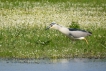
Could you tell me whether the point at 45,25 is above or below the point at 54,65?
above

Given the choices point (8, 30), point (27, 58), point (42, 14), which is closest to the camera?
point (27, 58)

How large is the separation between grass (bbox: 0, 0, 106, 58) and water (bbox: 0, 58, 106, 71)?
577 mm

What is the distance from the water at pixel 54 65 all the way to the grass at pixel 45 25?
577mm

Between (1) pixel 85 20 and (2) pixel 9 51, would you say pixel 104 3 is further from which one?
(2) pixel 9 51

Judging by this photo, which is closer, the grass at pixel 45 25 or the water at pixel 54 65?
the water at pixel 54 65

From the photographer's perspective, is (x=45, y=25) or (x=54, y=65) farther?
(x=45, y=25)

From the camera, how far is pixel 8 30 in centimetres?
2153

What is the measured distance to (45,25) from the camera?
78.0 ft

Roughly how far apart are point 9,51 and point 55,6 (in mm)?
15266

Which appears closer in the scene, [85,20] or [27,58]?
[27,58]

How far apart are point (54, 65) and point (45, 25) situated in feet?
25.7

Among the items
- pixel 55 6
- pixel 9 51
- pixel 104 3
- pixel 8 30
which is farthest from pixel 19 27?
pixel 104 3

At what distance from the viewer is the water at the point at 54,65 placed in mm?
15578

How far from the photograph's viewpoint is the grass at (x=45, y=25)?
17.7m
